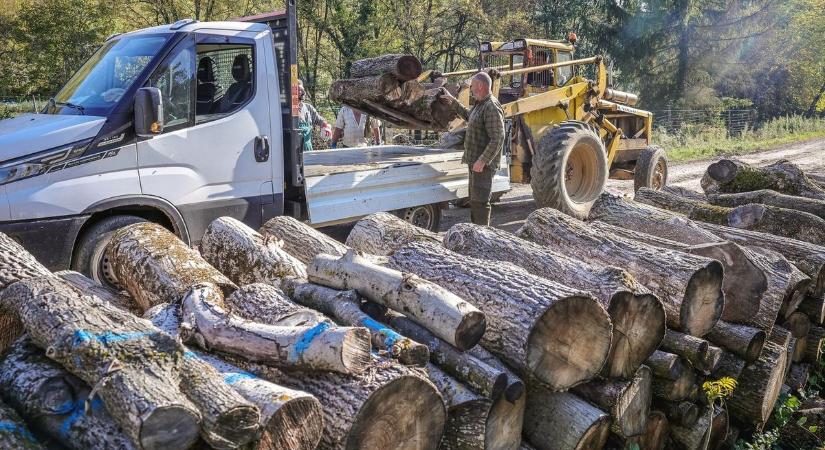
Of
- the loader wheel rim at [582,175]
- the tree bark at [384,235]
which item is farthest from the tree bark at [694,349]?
the loader wheel rim at [582,175]

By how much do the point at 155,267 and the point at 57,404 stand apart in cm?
161

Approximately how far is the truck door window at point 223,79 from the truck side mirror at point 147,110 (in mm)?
528

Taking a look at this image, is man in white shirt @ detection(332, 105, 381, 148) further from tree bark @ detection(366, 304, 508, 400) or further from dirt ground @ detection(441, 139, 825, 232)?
tree bark @ detection(366, 304, 508, 400)

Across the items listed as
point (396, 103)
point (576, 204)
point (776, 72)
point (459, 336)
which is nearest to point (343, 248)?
point (459, 336)

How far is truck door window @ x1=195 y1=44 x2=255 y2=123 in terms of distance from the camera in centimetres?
634

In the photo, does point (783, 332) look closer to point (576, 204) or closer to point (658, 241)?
point (658, 241)

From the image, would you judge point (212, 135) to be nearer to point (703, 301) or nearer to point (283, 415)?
point (283, 415)

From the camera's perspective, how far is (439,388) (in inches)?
134

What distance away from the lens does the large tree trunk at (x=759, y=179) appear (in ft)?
27.1

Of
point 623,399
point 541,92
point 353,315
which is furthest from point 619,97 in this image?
point 353,315

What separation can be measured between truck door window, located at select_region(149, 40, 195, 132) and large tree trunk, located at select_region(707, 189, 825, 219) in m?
5.65

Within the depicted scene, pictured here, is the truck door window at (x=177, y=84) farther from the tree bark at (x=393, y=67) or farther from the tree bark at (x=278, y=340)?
the tree bark at (x=278, y=340)

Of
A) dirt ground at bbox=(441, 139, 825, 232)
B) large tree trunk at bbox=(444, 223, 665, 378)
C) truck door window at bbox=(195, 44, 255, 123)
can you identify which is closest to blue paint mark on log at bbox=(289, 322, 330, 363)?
large tree trunk at bbox=(444, 223, 665, 378)

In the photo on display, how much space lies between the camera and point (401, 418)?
10.1 ft
